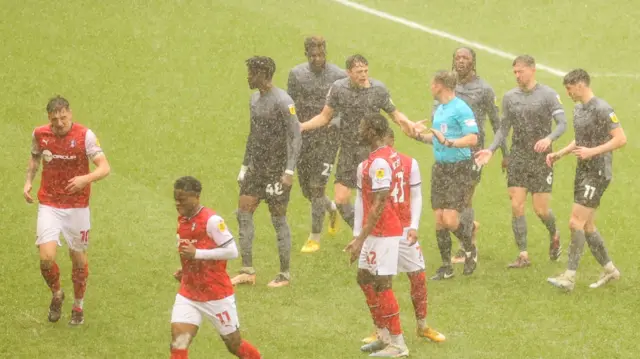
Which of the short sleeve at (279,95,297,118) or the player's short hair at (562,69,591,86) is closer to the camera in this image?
the player's short hair at (562,69,591,86)

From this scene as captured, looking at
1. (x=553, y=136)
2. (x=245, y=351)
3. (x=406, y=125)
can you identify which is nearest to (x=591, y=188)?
(x=553, y=136)

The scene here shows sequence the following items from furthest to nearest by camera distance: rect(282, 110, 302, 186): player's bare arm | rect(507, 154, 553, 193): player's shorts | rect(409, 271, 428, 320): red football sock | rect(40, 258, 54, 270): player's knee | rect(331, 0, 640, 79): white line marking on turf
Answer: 1. rect(331, 0, 640, 79): white line marking on turf
2. rect(507, 154, 553, 193): player's shorts
3. rect(282, 110, 302, 186): player's bare arm
4. rect(40, 258, 54, 270): player's knee
5. rect(409, 271, 428, 320): red football sock

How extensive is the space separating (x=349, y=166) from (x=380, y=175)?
3617mm

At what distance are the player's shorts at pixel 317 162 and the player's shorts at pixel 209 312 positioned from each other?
4.99 meters

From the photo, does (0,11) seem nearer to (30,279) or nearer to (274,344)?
(30,279)

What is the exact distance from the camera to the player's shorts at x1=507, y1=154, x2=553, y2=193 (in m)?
14.6

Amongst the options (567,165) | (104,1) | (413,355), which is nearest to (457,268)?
(413,355)

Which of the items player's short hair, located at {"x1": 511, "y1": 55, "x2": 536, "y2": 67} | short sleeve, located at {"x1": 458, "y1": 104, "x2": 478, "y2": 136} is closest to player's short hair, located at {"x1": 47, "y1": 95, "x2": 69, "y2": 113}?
short sleeve, located at {"x1": 458, "y1": 104, "x2": 478, "y2": 136}

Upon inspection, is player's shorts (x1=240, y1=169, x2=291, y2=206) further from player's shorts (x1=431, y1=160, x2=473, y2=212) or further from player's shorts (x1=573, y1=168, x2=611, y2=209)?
player's shorts (x1=573, y1=168, x2=611, y2=209)

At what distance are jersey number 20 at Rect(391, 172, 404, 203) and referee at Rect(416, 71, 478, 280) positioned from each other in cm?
205

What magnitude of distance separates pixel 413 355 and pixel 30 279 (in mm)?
4948

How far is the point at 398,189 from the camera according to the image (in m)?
11.3

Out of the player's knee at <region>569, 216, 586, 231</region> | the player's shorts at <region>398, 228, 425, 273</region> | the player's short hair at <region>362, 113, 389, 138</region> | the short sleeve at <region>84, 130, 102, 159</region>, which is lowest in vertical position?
the player's shorts at <region>398, 228, 425, 273</region>

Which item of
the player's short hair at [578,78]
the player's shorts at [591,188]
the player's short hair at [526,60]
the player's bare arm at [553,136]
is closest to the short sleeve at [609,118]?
the player's short hair at [578,78]
